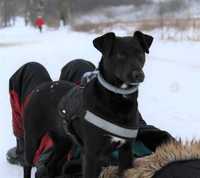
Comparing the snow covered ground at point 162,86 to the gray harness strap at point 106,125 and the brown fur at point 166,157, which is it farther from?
the brown fur at point 166,157

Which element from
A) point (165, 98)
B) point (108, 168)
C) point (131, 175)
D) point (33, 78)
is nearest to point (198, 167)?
point (131, 175)

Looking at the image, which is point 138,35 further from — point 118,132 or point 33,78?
point 33,78

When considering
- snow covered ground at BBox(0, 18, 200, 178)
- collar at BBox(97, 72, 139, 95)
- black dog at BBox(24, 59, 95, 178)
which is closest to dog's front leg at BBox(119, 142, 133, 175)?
collar at BBox(97, 72, 139, 95)

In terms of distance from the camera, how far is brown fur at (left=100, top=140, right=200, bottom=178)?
356cm

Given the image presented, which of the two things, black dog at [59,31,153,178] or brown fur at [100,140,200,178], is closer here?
brown fur at [100,140,200,178]

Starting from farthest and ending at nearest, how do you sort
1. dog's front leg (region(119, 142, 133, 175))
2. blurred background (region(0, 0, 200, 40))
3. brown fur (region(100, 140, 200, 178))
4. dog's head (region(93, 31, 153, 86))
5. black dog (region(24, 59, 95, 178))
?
blurred background (region(0, 0, 200, 40)), black dog (region(24, 59, 95, 178)), dog's front leg (region(119, 142, 133, 175)), dog's head (region(93, 31, 153, 86)), brown fur (region(100, 140, 200, 178))

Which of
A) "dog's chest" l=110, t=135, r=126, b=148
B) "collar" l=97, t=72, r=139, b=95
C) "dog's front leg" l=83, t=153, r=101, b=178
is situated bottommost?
"dog's front leg" l=83, t=153, r=101, b=178

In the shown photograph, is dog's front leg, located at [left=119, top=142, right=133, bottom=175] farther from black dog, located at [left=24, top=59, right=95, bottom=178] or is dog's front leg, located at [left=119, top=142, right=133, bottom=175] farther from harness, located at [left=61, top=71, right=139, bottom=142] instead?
black dog, located at [left=24, top=59, right=95, bottom=178]

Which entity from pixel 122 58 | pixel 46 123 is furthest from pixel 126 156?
pixel 46 123

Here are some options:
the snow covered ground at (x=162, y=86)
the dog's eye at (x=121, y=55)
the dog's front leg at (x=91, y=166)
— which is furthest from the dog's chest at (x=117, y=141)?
the snow covered ground at (x=162, y=86)

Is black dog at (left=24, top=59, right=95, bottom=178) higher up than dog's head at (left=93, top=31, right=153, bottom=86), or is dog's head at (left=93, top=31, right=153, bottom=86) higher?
dog's head at (left=93, top=31, right=153, bottom=86)

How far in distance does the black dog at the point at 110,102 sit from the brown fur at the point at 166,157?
0.79 ft

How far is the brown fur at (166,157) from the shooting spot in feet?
11.7

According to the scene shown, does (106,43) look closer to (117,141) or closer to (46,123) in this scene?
(117,141)
